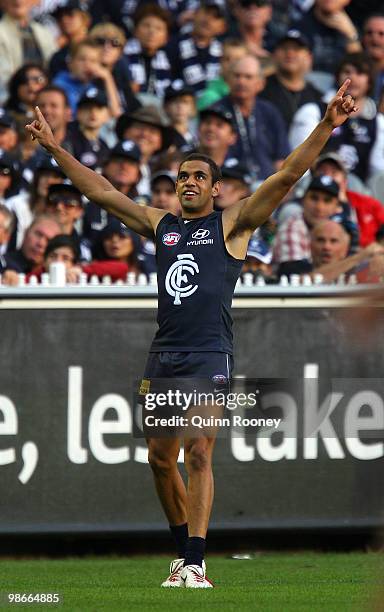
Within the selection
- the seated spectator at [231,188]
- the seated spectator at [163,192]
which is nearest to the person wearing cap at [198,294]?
the seated spectator at [163,192]

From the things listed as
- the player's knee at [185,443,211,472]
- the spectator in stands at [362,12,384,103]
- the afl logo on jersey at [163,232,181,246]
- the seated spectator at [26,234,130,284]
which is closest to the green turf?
the player's knee at [185,443,211,472]

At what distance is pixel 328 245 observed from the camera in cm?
1152

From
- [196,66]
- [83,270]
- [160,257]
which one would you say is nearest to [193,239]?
[160,257]

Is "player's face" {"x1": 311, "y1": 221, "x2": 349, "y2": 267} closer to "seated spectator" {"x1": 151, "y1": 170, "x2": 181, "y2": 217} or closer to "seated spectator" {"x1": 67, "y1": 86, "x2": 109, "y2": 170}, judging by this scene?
"seated spectator" {"x1": 151, "y1": 170, "x2": 181, "y2": 217}

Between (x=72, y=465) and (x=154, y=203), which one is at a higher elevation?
(x=154, y=203)

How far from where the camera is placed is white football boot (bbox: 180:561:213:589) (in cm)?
741

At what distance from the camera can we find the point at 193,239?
7746mm

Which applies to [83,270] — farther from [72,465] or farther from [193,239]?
[193,239]

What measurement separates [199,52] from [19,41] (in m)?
2.02

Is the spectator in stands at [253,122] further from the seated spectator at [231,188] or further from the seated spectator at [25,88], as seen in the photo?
the seated spectator at [25,88]

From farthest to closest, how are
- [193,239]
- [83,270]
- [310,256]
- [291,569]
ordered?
1. [310,256]
2. [83,270]
3. [291,569]
4. [193,239]

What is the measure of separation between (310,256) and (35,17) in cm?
612

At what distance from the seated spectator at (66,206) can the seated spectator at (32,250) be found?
0.43 ft

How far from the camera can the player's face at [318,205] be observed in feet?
41.2
